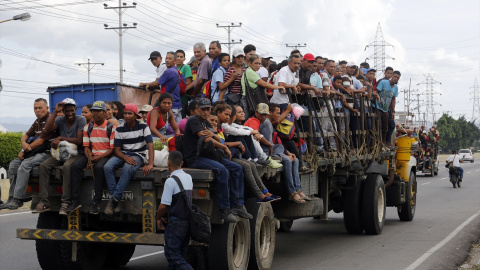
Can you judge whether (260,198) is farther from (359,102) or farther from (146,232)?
(359,102)

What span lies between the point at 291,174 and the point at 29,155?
3.59 meters

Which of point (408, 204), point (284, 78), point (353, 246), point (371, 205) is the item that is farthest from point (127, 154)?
point (408, 204)

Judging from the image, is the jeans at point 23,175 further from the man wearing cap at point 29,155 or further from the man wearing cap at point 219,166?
the man wearing cap at point 219,166

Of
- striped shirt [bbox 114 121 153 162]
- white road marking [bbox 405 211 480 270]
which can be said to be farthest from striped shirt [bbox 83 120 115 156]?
white road marking [bbox 405 211 480 270]

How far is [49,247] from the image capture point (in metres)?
9.41

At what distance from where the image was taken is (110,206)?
28.0 ft

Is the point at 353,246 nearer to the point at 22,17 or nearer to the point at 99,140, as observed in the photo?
the point at 99,140

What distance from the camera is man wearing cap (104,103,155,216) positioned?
8.52 m

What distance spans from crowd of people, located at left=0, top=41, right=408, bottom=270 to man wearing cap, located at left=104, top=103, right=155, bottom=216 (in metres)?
0.01

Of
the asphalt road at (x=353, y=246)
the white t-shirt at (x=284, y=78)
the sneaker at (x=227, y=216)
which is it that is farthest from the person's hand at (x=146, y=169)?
the white t-shirt at (x=284, y=78)

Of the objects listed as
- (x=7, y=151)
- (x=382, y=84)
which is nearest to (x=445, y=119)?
(x=7, y=151)

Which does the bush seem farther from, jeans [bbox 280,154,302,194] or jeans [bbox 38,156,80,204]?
jeans [bbox 38,156,80,204]

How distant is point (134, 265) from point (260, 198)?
271 centimetres

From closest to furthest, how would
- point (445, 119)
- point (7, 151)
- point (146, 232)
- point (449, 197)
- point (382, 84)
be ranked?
point (146, 232) < point (382, 84) < point (449, 197) < point (7, 151) < point (445, 119)
